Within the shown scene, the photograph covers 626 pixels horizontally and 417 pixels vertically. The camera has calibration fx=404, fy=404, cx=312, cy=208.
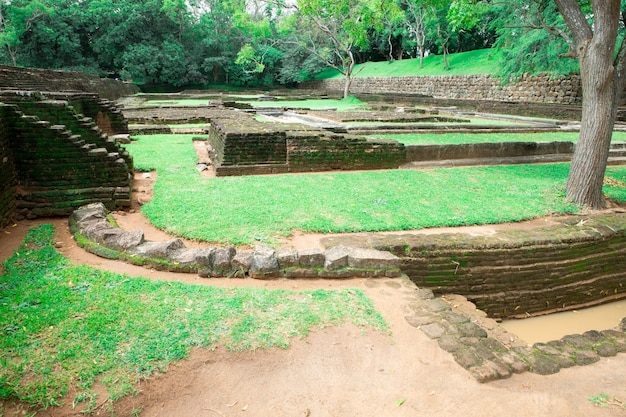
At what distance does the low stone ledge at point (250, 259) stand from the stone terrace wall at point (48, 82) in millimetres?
8880

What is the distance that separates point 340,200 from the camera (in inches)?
234

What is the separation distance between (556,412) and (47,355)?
3092 millimetres

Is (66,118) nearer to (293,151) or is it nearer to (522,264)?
(293,151)

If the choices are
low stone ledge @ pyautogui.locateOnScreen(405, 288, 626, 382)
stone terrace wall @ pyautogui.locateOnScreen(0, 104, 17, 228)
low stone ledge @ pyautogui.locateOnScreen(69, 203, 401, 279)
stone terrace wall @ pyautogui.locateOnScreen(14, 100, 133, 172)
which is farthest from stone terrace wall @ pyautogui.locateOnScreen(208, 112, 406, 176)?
low stone ledge @ pyautogui.locateOnScreen(405, 288, 626, 382)

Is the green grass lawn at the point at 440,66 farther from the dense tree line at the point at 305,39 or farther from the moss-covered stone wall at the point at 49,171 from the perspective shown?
the moss-covered stone wall at the point at 49,171

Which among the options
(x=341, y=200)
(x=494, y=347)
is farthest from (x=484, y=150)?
(x=494, y=347)

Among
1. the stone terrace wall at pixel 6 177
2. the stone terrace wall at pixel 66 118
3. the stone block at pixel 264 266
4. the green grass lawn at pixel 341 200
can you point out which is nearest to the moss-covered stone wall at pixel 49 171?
the stone terrace wall at pixel 6 177

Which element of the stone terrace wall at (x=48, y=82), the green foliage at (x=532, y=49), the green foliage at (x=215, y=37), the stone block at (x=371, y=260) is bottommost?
the stone block at (x=371, y=260)

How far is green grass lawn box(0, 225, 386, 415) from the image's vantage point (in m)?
2.37

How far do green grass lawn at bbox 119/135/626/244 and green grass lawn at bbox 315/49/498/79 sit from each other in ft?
55.9

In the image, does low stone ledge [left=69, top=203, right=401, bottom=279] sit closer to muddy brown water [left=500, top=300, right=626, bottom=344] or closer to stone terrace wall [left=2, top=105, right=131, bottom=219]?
stone terrace wall [left=2, top=105, right=131, bottom=219]

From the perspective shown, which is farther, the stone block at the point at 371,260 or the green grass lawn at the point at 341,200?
the green grass lawn at the point at 341,200

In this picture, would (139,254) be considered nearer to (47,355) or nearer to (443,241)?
(47,355)

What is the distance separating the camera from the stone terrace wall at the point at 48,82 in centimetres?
1275
